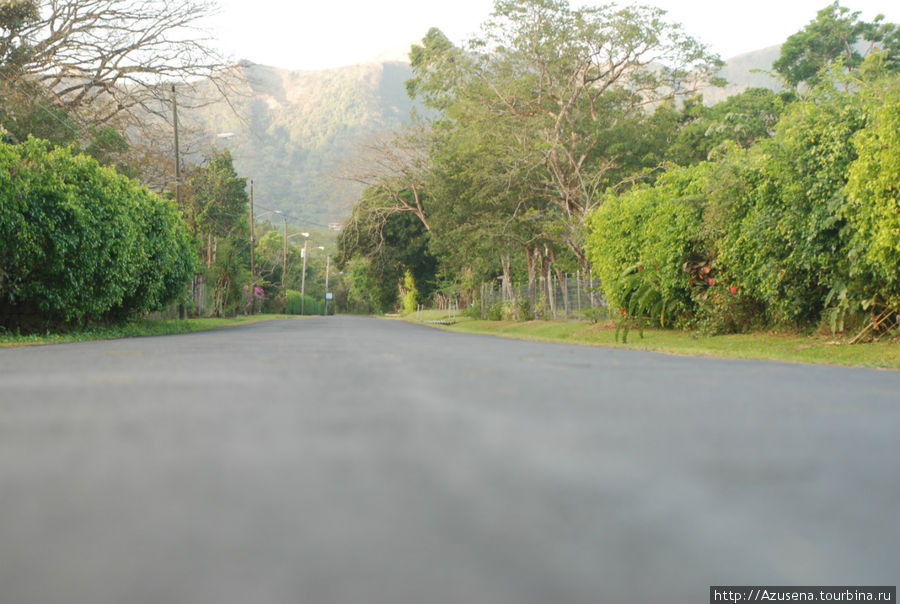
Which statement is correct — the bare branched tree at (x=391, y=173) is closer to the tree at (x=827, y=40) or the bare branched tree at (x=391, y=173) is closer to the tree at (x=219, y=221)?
the tree at (x=219, y=221)

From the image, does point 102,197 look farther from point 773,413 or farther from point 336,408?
point 773,413

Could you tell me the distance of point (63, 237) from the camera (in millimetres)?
13898

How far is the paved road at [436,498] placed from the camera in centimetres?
134

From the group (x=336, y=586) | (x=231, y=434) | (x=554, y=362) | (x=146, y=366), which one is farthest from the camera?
(x=554, y=362)

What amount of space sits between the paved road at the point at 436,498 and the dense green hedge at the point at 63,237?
10.9m

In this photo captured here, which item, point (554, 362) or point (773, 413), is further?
point (554, 362)

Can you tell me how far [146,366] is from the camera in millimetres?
6484

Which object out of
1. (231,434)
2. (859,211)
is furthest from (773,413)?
(859,211)

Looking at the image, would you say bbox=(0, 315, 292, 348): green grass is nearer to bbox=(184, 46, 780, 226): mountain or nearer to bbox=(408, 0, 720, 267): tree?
bbox=(408, 0, 720, 267): tree

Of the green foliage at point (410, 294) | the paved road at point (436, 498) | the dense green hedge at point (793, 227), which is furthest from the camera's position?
the green foliage at point (410, 294)

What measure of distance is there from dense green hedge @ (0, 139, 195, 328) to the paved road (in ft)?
35.7

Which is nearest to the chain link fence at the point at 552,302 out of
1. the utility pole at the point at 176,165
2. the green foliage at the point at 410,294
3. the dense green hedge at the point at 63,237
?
the dense green hedge at the point at 63,237

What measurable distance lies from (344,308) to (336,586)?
4240 inches

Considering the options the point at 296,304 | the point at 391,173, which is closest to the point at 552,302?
the point at 391,173
